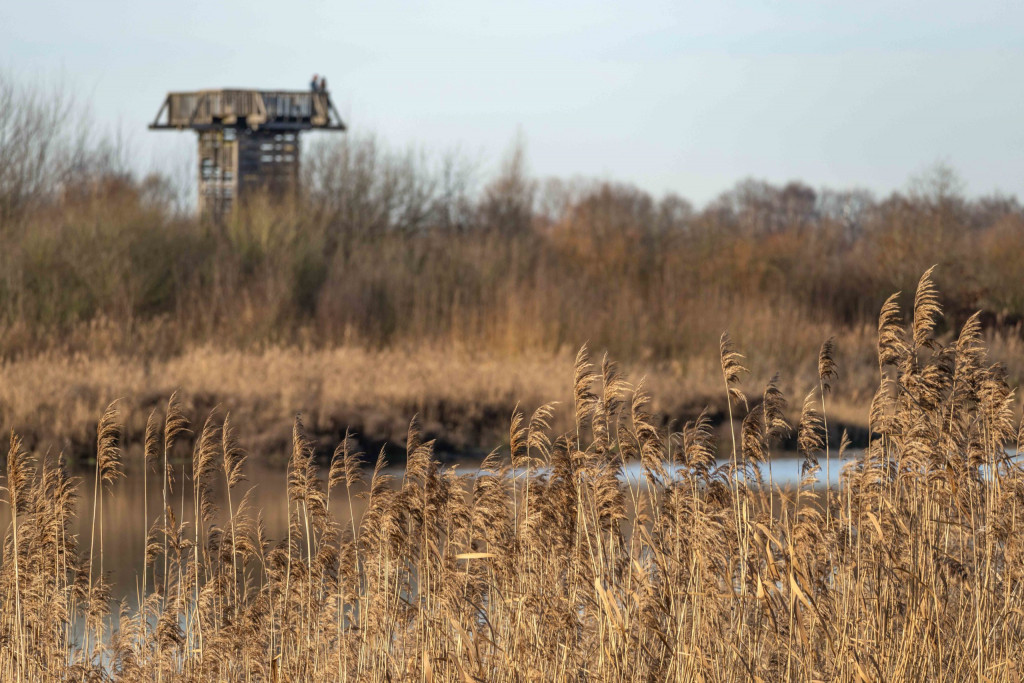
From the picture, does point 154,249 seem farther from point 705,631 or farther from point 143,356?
point 705,631

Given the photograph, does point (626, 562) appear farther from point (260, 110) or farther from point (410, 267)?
point (260, 110)

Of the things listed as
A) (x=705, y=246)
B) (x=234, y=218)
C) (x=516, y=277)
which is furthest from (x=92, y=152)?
(x=705, y=246)

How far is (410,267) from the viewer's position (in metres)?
21.2

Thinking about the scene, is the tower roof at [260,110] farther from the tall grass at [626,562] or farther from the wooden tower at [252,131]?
the tall grass at [626,562]

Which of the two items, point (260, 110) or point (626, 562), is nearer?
point (626, 562)

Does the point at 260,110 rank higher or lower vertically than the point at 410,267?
higher

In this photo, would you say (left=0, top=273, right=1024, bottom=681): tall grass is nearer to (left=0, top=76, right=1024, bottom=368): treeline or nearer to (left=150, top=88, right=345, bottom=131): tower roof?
(left=0, top=76, right=1024, bottom=368): treeline

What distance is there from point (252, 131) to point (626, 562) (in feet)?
79.3

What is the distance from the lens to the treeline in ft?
58.3

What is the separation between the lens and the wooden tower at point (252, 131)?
27031 mm

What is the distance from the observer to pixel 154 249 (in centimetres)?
1931

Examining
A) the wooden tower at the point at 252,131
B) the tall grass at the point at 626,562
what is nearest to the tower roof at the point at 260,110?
the wooden tower at the point at 252,131

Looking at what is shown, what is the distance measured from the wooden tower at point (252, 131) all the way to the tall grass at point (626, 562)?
21.9 m

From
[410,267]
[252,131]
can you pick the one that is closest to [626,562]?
[410,267]
